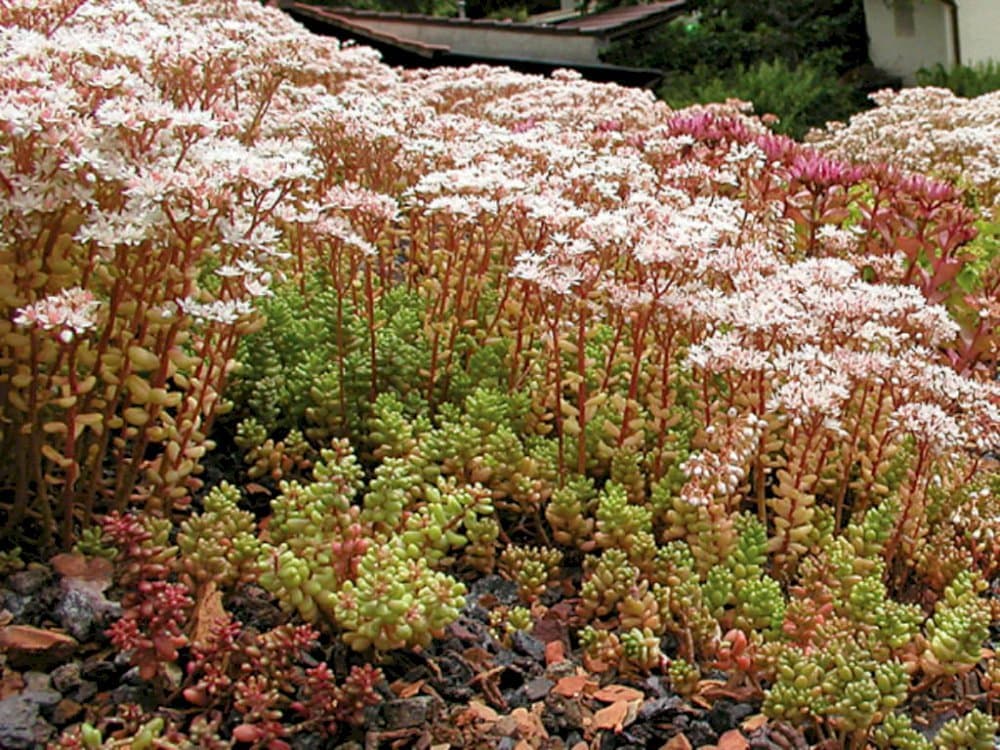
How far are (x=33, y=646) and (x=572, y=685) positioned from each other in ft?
4.02

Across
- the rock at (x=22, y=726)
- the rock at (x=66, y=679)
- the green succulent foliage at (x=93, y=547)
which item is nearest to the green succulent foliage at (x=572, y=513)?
the green succulent foliage at (x=93, y=547)

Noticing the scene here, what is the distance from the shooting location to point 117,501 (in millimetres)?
2721

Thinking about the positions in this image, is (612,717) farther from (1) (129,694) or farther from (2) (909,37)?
(2) (909,37)

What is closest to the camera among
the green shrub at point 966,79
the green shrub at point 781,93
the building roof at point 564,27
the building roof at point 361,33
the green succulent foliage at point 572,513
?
the green succulent foliage at point 572,513

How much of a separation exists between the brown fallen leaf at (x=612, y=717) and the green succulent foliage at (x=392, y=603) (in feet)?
1.37

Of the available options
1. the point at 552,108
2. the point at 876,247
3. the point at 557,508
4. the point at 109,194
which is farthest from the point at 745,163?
the point at 109,194

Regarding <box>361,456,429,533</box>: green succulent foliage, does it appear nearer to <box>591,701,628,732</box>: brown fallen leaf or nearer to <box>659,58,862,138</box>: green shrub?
<box>591,701,628,732</box>: brown fallen leaf

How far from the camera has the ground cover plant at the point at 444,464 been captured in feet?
7.55

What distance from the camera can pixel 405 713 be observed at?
230 cm

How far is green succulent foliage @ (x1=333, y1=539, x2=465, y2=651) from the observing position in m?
2.26

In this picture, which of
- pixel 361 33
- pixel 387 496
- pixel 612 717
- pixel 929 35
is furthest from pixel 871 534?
pixel 929 35

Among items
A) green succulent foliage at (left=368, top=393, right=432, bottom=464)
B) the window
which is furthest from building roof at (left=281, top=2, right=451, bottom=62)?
→ green succulent foliage at (left=368, top=393, right=432, bottom=464)

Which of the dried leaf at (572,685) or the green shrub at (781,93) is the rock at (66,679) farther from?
the green shrub at (781,93)

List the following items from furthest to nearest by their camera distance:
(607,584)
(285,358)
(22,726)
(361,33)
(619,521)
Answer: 1. (361,33)
2. (285,358)
3. (619,521)
4. (607,584)
5. (22,726)
